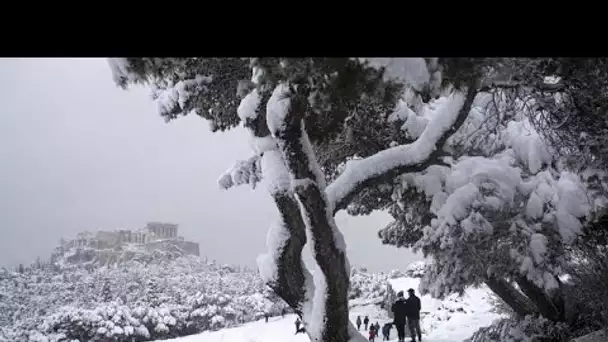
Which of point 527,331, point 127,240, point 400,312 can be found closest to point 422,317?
point 527,331

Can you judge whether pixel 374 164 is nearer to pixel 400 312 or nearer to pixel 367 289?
pixel 400 312

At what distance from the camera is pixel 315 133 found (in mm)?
5641

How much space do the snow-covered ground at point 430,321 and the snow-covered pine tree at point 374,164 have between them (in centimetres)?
577

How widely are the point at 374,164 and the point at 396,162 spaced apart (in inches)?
9.7

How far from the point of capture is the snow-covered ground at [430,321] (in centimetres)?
1396

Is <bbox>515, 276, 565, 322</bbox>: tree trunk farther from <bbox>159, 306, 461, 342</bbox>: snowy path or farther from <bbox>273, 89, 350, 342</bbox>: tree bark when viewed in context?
<bbox>159, 306, 461, 342</bbox>: snowy path

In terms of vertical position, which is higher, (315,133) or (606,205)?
(315,133)

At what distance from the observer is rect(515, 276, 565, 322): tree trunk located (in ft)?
24.2

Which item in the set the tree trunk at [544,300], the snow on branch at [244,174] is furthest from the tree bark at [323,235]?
the tree trunk at [544,300]

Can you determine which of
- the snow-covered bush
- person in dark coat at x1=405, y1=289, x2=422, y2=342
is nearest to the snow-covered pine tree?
person in dark coat at x1=405, y1=289, x2=422, y2=342

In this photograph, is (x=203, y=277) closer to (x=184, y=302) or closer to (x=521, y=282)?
(x=184, y=302)

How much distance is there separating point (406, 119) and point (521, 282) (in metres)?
3.06

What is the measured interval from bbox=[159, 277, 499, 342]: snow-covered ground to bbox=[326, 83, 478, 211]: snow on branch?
7765 mm
